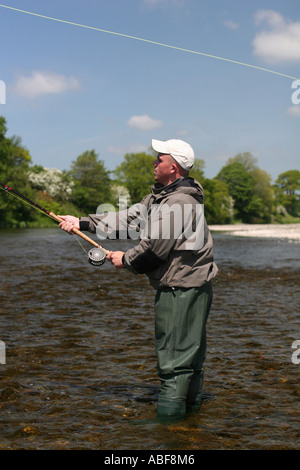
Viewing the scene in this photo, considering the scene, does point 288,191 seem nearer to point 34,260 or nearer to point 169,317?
point 34,260

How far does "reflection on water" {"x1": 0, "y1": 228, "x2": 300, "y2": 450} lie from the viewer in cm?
457

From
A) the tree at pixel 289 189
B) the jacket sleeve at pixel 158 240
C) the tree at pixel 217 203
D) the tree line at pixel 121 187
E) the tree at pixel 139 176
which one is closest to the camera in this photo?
the jacket sleeve at pixel 158 240

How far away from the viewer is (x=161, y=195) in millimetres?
4633

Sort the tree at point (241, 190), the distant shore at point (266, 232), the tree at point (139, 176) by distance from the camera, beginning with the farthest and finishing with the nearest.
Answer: the tree at point (241, 190) < the tree at point (139, 176) < the distant shore at point (266, 232)

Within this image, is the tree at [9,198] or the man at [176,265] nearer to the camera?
the man at [176,265]

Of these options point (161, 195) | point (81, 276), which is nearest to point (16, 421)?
point (161, 195)

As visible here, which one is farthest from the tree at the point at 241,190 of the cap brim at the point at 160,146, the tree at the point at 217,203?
the cap brim at the point at 160,146

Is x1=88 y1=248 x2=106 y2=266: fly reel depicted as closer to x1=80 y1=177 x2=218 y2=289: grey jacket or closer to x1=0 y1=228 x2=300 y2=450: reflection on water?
x1=80 y1=177 x2=218 y2=289: grey jacket

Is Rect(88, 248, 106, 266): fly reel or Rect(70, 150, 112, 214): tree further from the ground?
Rect(70, 150, 112, 214): tree

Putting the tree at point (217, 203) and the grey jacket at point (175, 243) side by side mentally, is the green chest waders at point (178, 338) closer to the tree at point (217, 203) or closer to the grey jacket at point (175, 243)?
the grey jacket at point (175, 243)

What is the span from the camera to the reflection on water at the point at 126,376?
15.0 feet

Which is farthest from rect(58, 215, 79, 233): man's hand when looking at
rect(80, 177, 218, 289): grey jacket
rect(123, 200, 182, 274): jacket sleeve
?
rect(123, 200, 182, 274): jacket sleeve

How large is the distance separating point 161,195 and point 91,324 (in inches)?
201

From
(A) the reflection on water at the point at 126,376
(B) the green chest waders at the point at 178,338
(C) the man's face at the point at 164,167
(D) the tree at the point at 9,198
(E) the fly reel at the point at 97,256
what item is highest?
(D) the tree at the point at 9,198
